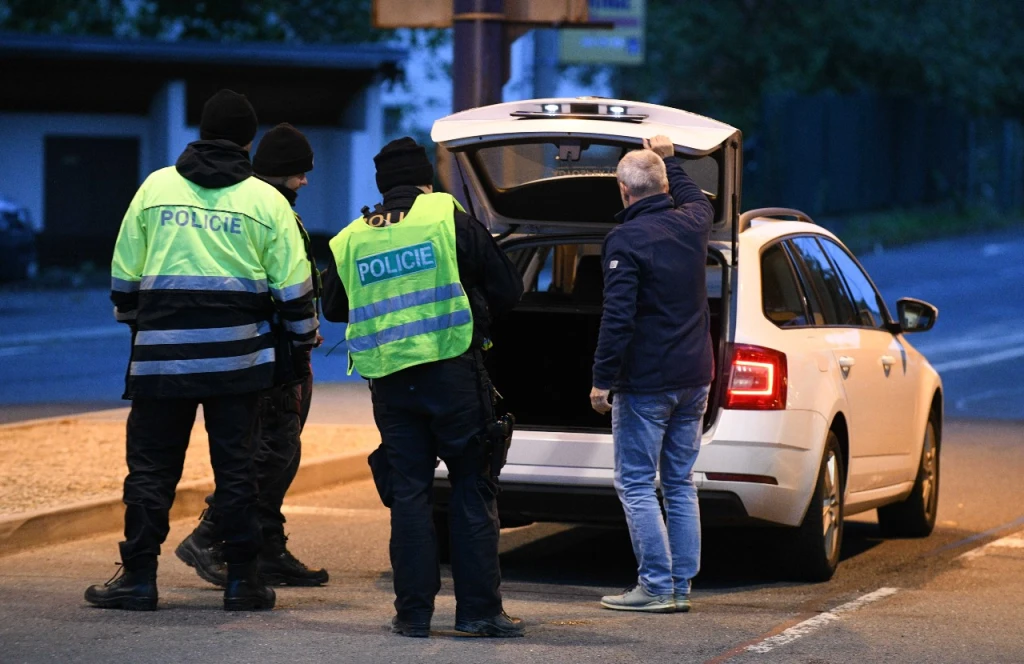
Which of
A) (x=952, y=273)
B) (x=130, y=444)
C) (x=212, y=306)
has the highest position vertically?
(x=212, y=306)

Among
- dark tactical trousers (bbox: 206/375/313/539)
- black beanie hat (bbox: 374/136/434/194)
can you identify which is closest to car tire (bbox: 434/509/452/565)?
dark tactical trousers (bbox: 206/375/313/539)

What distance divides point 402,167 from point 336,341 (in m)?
14.8

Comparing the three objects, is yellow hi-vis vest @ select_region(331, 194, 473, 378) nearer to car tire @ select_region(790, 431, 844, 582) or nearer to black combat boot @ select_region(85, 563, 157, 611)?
black combat boot @ select_region(85, 563, 157, 611)

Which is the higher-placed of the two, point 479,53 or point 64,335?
point 479,53

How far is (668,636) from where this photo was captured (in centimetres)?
623

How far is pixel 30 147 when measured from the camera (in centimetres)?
2920

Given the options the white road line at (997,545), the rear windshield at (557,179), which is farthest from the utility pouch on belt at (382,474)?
the white road line at (997,545)

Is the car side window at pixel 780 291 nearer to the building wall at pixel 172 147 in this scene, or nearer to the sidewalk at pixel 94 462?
the sidewalk at pixel 94 462

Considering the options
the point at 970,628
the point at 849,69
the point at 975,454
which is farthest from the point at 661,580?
the point at 849,69

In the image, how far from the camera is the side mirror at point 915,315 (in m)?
8.76

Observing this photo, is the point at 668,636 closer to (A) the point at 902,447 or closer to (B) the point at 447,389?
(B) the point at 447,389

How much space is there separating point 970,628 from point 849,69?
121ft

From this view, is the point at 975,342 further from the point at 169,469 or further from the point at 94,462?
the point at 169,469

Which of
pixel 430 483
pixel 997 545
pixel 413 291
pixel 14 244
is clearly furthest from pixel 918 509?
pixel 14 244
